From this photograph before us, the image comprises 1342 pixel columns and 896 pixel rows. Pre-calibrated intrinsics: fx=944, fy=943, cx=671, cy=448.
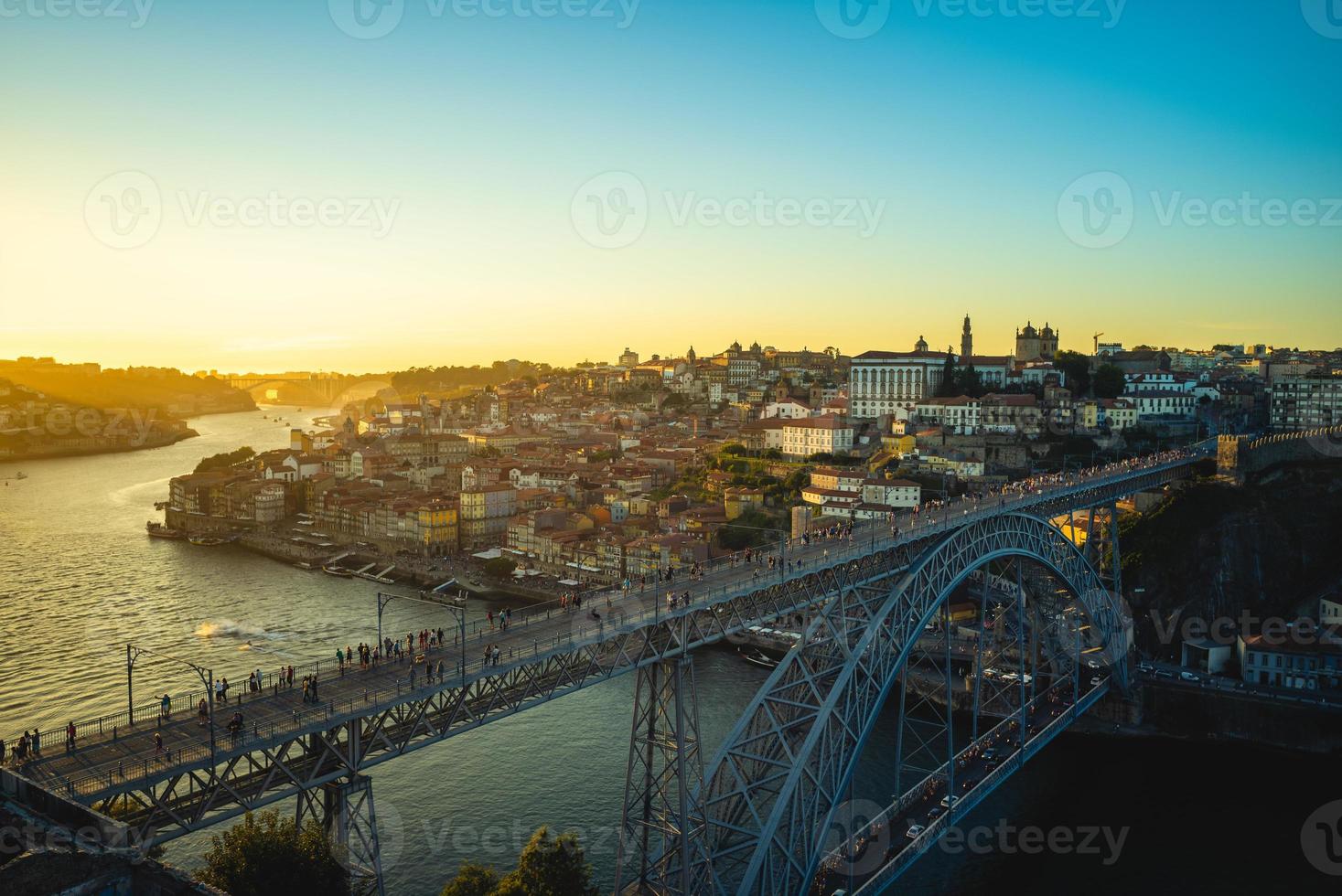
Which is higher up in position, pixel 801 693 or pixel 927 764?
pixel 801 693

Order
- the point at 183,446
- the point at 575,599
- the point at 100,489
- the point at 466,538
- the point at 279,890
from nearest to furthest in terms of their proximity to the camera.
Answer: the point at 279,890 < the point at 575,599 < the point at 466,538 < the point at 100,489 < the point at 183,446

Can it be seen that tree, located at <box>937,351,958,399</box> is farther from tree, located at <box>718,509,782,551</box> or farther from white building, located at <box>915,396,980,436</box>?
tree, located at <box>718,509,782,551</box>

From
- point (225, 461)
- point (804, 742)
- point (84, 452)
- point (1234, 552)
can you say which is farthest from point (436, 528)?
point (84, 452)

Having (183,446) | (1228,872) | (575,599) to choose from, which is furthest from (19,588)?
(183,446)

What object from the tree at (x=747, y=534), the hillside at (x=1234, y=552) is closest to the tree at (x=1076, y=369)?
the hillside at (x=1234, y=552)

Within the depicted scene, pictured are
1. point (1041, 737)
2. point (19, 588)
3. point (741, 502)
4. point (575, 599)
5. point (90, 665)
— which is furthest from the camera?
point (741, 502)

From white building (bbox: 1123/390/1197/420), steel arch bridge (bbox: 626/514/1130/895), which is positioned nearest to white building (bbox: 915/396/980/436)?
white building (bbox: 1123/390/1197/420)

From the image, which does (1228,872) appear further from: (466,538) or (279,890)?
(466,538)
